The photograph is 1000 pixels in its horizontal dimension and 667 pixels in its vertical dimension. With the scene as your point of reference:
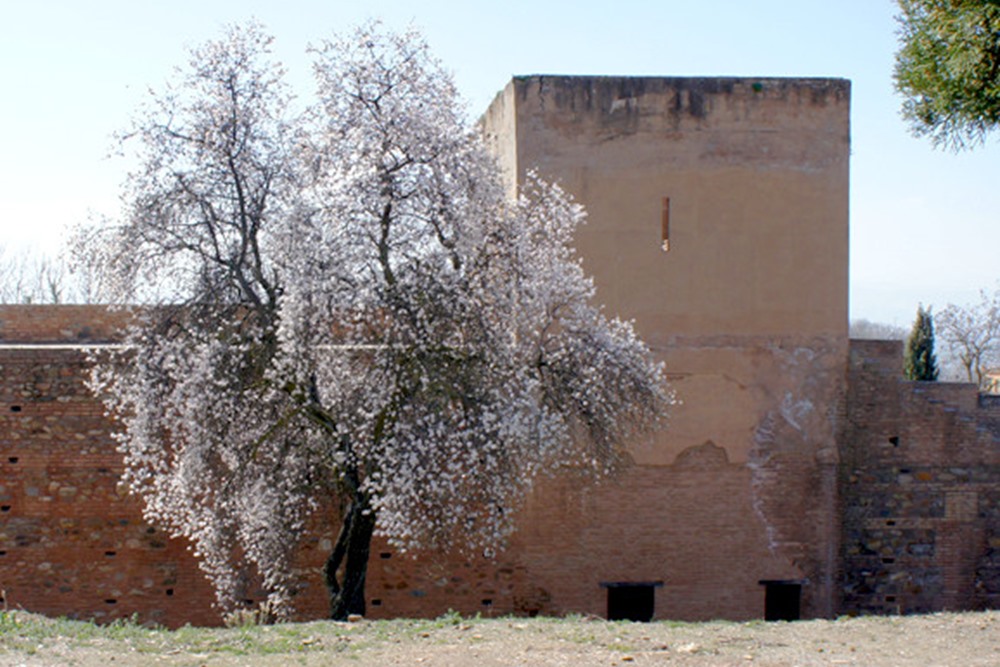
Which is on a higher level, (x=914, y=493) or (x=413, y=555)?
(x=914, y=493)

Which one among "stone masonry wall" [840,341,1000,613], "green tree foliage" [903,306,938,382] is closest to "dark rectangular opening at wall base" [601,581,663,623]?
"stone masonry wall" [840,341,1000,613]

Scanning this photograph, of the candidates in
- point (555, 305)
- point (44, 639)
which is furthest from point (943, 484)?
point (44, 639)

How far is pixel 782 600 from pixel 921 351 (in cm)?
1456

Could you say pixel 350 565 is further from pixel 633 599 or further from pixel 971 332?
pixel 971 332

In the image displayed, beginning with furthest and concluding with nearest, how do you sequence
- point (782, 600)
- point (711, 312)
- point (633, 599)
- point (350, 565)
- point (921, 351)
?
point (921, 351), point (782, 600), point (711, 312), point (633, 599), point (350, 565)

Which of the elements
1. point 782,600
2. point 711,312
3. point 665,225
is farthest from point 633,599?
point 665,225

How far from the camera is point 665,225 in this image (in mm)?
12812

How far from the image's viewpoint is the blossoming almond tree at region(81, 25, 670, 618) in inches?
372

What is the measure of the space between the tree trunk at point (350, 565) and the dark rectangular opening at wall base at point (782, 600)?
4604 millimetres

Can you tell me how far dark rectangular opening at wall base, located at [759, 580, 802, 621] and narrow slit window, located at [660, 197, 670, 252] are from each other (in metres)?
3.81

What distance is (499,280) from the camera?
981 centimetres

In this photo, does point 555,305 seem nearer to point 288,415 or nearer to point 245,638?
point 288,415

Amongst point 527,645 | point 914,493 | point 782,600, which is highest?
point 914,493

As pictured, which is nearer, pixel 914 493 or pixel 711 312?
pixel 711 312
